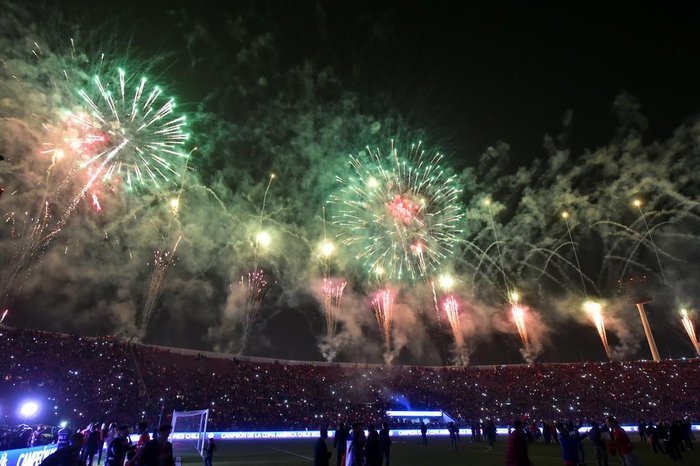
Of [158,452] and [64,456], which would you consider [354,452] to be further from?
[64,456]

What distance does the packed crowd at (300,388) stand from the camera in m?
32.6

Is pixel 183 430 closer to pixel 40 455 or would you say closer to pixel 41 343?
pixel 41 343

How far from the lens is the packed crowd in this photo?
32562 millimetres

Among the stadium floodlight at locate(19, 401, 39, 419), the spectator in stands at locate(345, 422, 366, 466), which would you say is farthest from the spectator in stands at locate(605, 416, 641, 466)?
the stadium floodlight at locate(19, 401, 39, 419)

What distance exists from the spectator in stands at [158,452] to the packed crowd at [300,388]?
30560 mm

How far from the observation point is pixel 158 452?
7062mm

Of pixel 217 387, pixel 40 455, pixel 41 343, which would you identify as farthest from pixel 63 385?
pixel 40 455

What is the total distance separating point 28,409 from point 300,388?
84.7 feet

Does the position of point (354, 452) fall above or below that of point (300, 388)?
below

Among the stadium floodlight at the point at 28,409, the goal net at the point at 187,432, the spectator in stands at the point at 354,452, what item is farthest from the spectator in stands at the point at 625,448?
the stadium floodlight at the point at 28,409

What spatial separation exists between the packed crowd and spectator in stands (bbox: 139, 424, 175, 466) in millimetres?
30560

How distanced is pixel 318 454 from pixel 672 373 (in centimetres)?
6138

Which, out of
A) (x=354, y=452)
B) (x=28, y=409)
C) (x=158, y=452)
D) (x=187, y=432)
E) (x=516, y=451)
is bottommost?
(x=354, y=452)

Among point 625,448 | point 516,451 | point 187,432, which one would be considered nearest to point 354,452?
point 516,451
